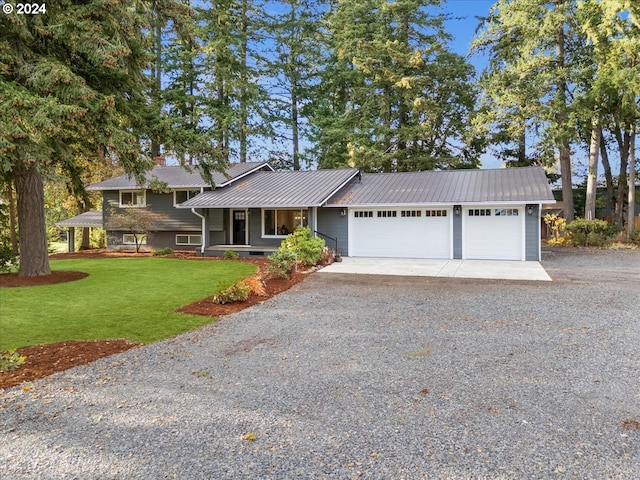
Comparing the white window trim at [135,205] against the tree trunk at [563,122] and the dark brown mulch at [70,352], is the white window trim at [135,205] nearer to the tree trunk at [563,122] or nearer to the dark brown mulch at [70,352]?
the dark brown mulch at [70,352]

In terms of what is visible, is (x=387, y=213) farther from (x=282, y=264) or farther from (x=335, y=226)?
(x=282, y=264)

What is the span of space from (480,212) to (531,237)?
1847mm

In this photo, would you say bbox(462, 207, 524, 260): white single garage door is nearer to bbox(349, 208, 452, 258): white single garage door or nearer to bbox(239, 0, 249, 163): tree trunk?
bbox(349, 208, 452, 258): white single garage door

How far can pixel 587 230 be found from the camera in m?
19.4

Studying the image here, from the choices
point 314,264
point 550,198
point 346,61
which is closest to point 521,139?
point 346,61

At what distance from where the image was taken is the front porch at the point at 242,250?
17312mm

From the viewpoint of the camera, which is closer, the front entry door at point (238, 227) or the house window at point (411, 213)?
the house window at point (411, 213)

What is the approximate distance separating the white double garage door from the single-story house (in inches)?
1.4

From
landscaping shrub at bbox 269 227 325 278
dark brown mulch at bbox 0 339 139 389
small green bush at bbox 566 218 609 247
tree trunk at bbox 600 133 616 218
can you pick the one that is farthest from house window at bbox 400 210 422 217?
tree trunk at bbox 600 133 616 218

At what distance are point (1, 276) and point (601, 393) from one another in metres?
13.5

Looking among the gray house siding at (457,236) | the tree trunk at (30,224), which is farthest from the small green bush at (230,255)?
the gray house siding at (457,236)

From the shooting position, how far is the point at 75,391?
4.12 m

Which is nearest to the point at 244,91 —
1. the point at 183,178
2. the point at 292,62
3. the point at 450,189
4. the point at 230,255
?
the point at 292,62

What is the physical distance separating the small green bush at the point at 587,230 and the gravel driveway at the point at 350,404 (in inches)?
566
